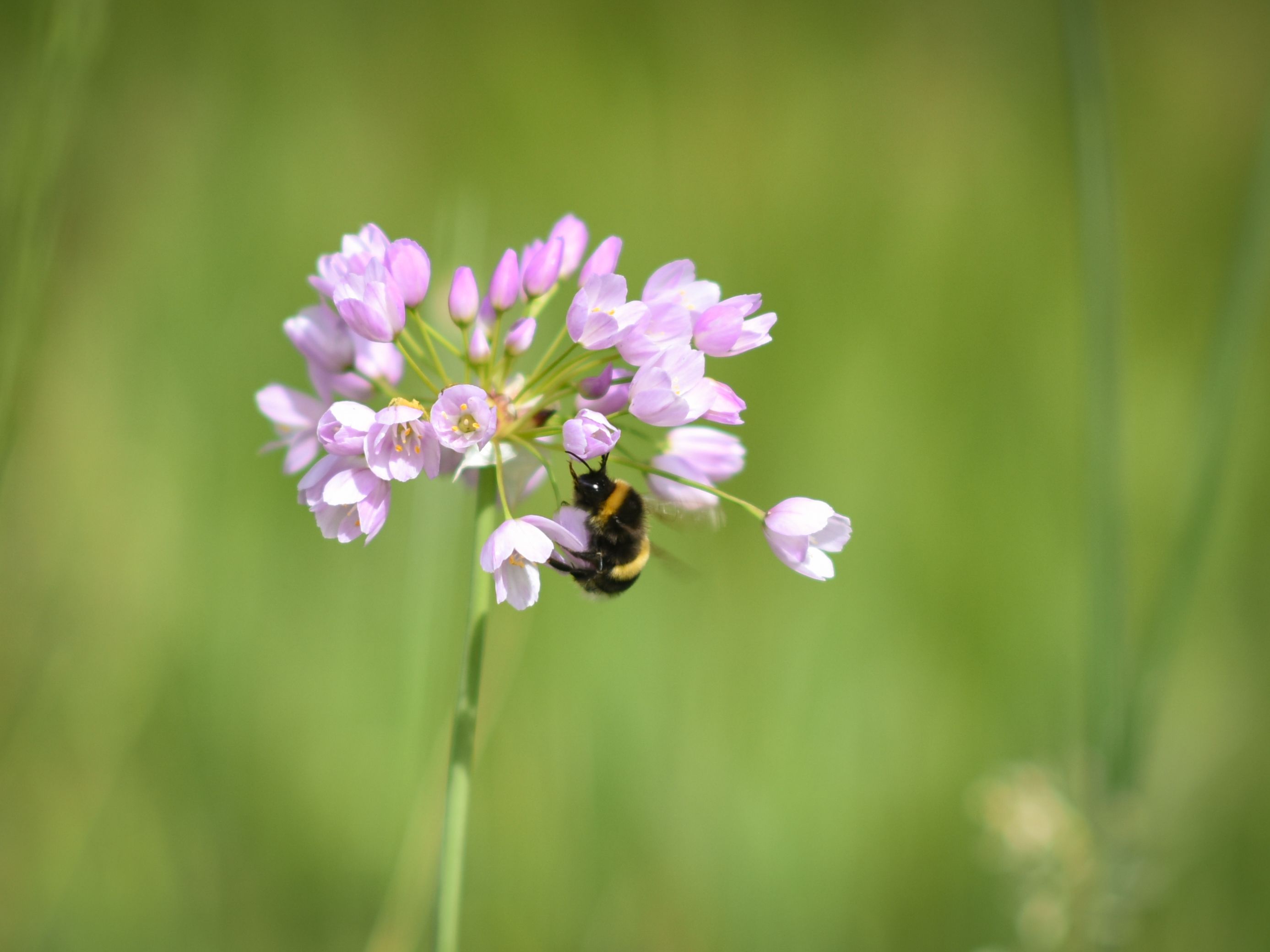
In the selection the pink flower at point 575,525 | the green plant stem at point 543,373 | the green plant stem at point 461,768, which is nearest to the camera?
the green plant stem at point 461,768

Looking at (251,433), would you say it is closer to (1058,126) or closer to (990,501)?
(990,501)

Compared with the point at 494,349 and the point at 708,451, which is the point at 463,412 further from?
the point at 708,451

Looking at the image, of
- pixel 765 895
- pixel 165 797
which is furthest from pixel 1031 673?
pixel 165 797

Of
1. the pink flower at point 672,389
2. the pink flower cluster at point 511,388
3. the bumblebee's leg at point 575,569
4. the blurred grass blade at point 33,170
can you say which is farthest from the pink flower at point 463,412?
the blurred grass blade at point 33,170

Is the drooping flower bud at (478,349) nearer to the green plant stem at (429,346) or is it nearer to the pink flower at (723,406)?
the green plant stem at (429,346)

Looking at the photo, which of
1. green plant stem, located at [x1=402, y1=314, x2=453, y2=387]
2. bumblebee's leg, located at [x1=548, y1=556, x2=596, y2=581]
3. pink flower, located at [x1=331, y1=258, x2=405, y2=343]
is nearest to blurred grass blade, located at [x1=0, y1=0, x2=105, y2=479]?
pink flower, located at [x1=331, y1=258, x2=405, y2=343]
